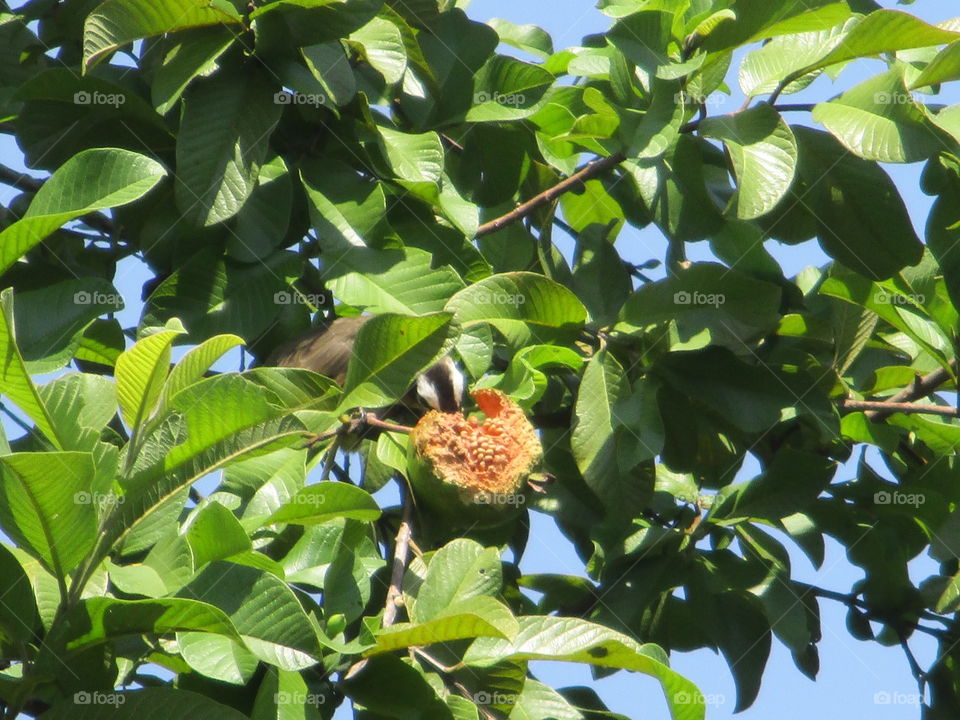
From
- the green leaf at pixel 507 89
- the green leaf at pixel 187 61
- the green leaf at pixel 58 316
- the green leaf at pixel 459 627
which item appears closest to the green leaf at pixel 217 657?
the green leaf at pixel 459 627

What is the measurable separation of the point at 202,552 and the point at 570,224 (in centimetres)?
114

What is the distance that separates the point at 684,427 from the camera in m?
1.74

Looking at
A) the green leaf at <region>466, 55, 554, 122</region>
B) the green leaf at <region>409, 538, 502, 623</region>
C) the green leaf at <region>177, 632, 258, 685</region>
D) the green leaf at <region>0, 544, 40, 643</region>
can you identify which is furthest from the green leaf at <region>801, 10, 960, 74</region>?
the green leaf at <region>0, 544, 40, 643</region>

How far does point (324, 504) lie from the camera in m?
1.23

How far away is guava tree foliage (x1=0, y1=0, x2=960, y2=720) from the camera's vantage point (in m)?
1.12

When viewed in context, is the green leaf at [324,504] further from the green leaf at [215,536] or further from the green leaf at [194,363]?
the green leaf at [194,363]

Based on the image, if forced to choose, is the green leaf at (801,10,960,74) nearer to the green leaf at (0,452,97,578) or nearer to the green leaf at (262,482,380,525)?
the green leaf at (262,482,380,525)

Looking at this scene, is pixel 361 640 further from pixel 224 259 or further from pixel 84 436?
pixel 224 259

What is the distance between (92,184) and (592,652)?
0.76m

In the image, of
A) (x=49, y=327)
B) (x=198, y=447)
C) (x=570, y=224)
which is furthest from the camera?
(x=570, y=224)

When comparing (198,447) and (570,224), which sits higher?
(198,447)

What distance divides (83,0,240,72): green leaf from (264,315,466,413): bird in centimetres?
54

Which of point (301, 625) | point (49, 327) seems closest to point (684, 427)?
point (301, 625)

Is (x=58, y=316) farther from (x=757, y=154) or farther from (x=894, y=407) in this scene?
(x=894, y=407)
